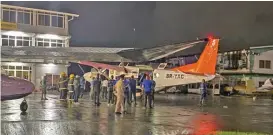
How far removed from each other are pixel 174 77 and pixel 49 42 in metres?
26.8

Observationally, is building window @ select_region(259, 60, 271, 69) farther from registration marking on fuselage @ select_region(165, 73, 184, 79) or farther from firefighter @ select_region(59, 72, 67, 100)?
firefighter @ select_region(59, 72, 67, 100)

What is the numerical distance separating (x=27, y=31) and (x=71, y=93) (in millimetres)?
26630

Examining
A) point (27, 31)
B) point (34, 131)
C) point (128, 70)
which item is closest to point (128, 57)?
point (128, 70)

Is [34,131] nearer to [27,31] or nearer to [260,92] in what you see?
[260,92]

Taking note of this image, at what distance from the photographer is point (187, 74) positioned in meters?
25.2

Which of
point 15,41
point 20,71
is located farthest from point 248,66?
point 15,41

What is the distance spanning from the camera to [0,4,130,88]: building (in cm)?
4069

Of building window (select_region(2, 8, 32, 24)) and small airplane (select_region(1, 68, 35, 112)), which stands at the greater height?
building window (select_region(2, 8, 32, 24))

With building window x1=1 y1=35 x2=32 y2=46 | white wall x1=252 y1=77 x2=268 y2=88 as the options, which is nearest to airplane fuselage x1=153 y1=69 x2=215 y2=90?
white wall x1=252 y1=77 x2=268 y2=88

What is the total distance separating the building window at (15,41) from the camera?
1801 inches

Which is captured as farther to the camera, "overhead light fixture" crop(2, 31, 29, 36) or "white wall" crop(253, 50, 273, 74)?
"overhead light fixture" crop(2, 31, 29, 36)

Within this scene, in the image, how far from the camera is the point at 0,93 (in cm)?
1302

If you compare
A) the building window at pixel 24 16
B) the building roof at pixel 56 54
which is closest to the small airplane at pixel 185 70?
the building roof at pixel 56 54

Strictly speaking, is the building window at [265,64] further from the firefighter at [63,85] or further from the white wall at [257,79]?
the firefighter at [63,85]
